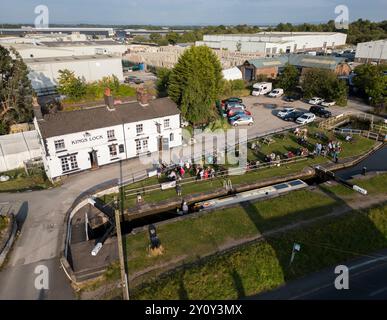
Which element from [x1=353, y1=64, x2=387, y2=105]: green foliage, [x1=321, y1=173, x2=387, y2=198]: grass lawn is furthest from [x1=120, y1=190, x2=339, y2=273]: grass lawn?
[x1=353, y1=64, x2=387, y2=105]: green foliage

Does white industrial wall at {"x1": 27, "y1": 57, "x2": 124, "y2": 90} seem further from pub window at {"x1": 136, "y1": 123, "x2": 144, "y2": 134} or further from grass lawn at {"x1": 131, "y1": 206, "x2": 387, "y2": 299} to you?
grass lawn at {"x1": 131, "y1": 206, "x2": 387, "y2": 299}

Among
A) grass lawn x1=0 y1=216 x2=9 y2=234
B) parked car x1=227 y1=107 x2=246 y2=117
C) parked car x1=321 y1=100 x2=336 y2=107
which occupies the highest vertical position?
parked car x1=227 y1=107 x2=246 y2=117

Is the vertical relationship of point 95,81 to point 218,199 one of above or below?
above

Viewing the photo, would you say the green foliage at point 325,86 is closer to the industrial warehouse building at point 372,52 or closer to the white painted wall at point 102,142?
the white painted wall at point 102,142

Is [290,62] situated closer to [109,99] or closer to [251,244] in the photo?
[109,99]

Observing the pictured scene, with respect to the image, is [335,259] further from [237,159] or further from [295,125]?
[295,125]
